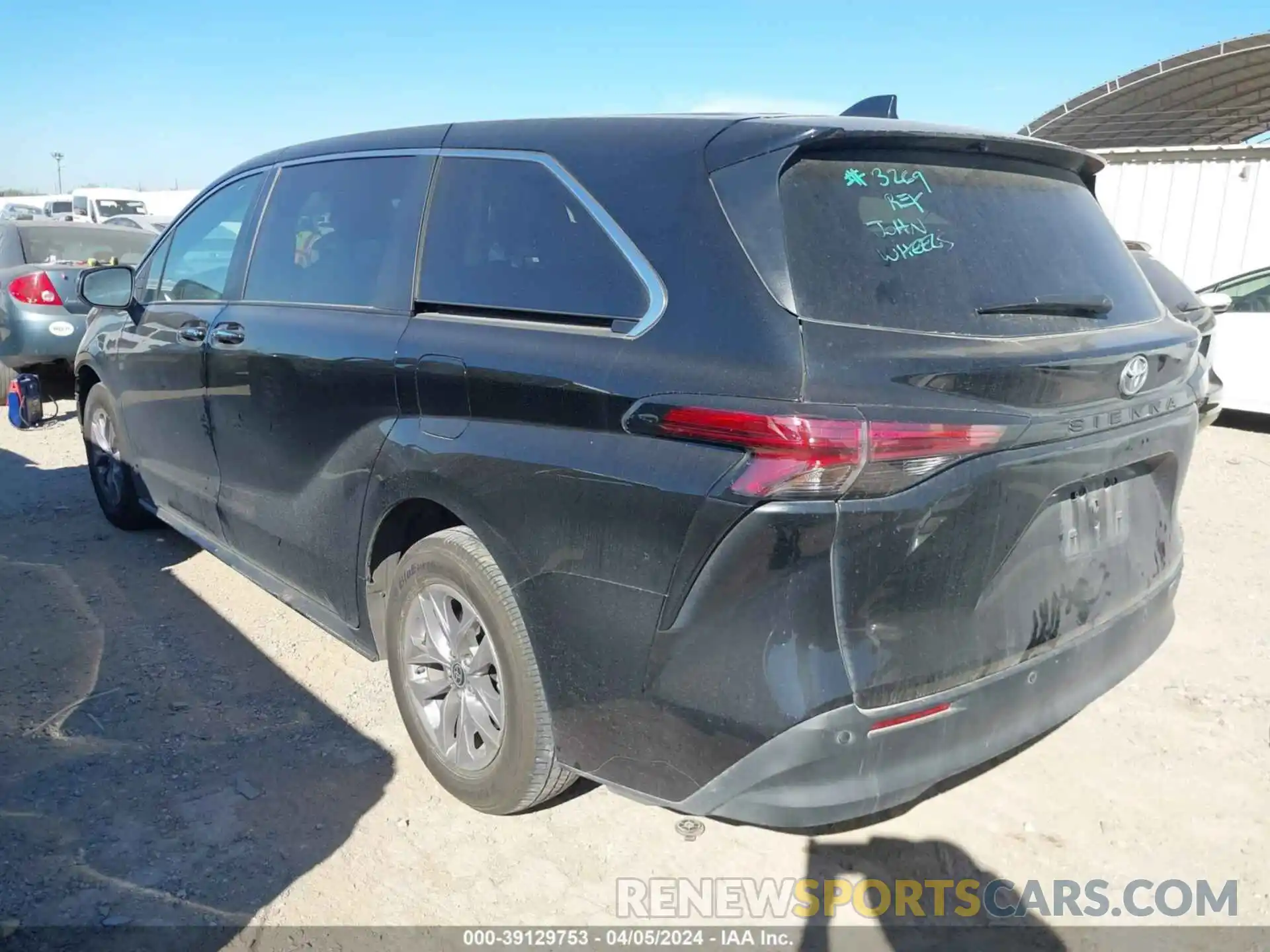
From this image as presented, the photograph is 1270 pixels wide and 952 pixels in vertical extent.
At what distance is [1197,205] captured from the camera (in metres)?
12.5

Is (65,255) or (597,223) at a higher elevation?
(597,223)

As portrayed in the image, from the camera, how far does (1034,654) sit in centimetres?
231

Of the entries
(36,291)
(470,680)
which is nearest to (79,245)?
(36,291)

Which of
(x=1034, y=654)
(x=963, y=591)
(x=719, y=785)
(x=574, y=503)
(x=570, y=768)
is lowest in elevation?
(x=570, y=768)

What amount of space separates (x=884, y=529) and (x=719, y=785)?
673 mm

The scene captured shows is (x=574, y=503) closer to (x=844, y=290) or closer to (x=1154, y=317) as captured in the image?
(x=844, y=290)

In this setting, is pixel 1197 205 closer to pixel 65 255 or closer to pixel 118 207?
pixel 65 255

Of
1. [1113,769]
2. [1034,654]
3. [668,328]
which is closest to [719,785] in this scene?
[1034,654]

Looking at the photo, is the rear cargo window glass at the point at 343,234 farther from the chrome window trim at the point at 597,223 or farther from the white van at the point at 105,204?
the white van at the point at 105,204

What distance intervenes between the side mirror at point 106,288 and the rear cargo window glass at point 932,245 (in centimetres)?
379

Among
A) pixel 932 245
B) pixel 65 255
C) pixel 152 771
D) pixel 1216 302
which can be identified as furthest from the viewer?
pixel 65 255

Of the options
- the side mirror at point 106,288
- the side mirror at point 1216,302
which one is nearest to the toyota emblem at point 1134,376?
the side mirror at point 1216,302

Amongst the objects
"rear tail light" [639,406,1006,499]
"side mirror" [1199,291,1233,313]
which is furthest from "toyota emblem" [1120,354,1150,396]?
"side mirror" [1199,291,1233,313]

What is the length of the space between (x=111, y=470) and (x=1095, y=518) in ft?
16.4
